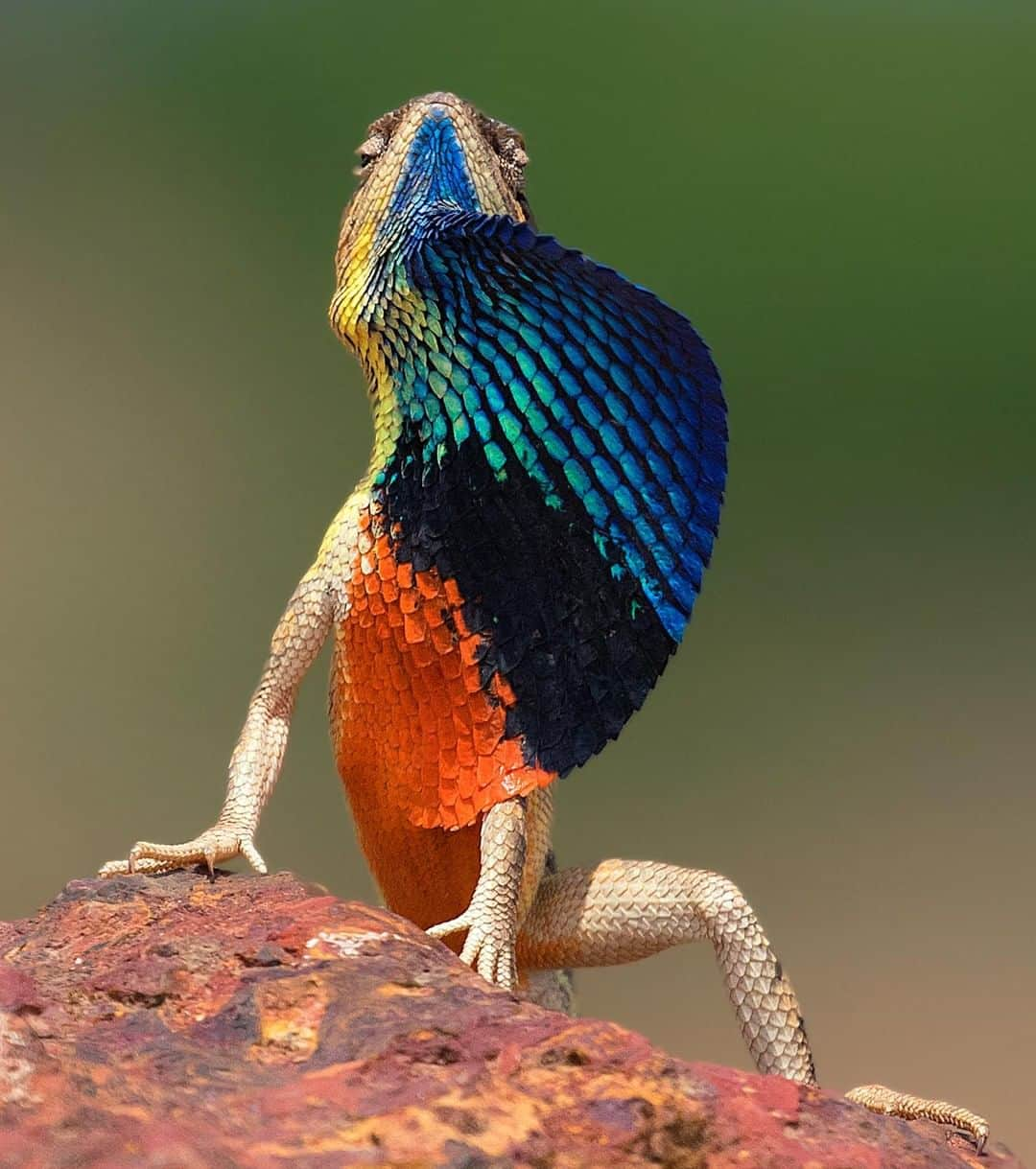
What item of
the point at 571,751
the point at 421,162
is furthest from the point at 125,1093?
the point at 421,162

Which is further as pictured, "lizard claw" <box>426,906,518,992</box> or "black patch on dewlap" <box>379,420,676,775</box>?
"black patch on dewlap" <box>379,420,676,775</box>

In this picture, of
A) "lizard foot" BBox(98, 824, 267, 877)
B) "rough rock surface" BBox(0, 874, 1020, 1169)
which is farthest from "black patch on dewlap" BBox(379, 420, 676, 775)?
"rough rock surface" BBox(0, 874, 1020, 1169)

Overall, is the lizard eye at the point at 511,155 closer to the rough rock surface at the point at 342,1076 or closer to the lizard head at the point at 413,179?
the lizard head at the point at 413,179

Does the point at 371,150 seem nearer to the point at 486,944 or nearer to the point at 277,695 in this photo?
the point at 277,695

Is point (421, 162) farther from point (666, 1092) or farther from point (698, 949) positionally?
point (698, 949)

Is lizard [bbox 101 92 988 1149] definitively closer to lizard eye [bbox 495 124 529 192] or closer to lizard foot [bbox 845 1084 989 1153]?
lizard foot [bbox 845 1084 989 1153]

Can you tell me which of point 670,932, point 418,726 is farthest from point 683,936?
point 418,726
